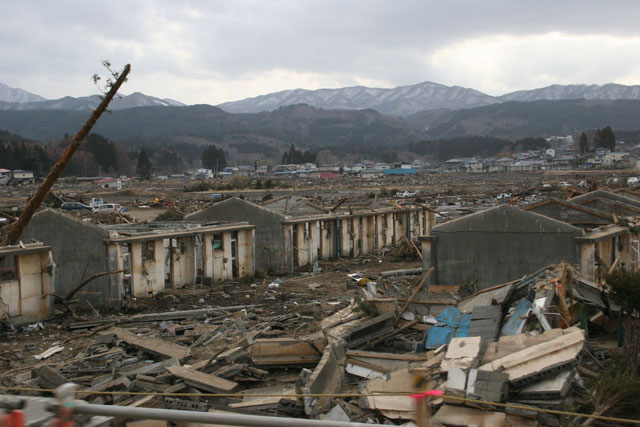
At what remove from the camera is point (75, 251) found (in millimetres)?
19281

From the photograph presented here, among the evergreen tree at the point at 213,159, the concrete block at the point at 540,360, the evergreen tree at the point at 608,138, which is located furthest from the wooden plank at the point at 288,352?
the evergreen tree at the point at 608,138

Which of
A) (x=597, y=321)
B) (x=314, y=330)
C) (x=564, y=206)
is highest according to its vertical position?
(x=564, y=206)

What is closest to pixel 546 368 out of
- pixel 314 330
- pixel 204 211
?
pixel 314 330

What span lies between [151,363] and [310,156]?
157301 millimetres

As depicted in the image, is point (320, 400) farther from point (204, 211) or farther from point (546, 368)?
point (204, 211)

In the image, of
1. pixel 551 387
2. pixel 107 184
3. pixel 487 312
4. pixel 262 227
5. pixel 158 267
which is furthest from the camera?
pixel 107 184

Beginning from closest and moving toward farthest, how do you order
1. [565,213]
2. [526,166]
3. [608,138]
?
1. [565,213]
2. [526,166]
3. [608,138]

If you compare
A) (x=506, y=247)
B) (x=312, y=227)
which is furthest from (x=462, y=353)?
(x=312, y=227)

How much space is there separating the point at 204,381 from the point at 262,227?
17078 millimetres

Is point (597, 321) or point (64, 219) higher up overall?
point (64, 219)

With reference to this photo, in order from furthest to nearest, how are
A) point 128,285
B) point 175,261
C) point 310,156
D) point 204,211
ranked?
1. point 310,156
2. point 204,211
3. point 175,261
4. point 128,285

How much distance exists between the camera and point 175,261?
2133 centimetres

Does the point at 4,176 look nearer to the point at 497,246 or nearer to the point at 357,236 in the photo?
the point at 357,236

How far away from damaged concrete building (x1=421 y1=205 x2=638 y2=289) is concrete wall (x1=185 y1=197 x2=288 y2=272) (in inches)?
374
